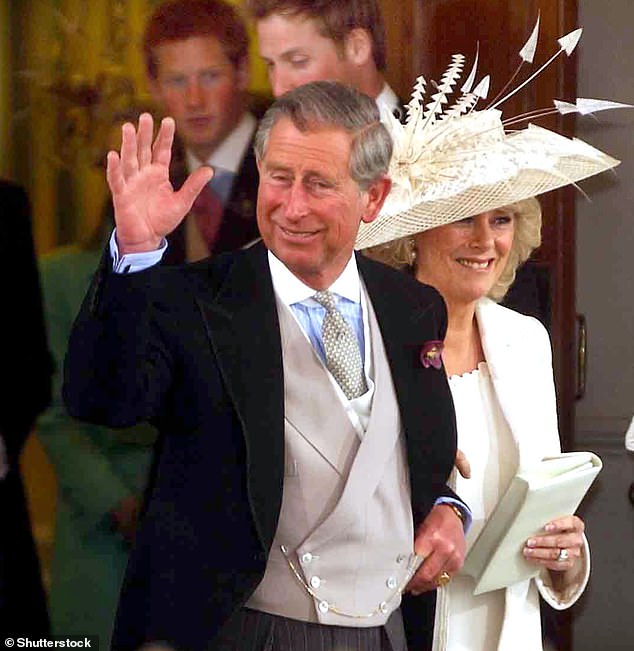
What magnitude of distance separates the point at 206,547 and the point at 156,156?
56cm

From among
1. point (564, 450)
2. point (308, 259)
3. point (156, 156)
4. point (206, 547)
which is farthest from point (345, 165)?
point (564, 450)

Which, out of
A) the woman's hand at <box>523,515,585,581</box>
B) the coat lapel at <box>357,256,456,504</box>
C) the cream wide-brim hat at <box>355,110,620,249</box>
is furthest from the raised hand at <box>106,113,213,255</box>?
the woman's hand at <box>523,515,585,581</box>

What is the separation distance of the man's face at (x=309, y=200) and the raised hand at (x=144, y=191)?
191 millimetres

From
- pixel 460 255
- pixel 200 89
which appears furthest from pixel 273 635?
pixel 200 89

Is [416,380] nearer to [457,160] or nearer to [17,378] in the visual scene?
[457,160]

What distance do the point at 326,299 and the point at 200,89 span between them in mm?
566

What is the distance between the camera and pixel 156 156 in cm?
161

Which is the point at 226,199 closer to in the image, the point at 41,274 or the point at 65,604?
the point at 41,274

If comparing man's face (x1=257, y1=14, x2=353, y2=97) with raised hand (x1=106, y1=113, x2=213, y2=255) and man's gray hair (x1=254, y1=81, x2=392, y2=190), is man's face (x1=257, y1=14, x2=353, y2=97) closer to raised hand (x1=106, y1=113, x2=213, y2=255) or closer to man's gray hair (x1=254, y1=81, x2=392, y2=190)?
man's gray hair (x1=254, y1=81, x2=392, y2=190)

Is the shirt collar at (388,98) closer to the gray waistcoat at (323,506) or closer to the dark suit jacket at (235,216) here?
the dark suit jacket at (235,216)

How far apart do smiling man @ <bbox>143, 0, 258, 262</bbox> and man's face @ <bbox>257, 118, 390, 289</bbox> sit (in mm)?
397

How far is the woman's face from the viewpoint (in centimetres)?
213

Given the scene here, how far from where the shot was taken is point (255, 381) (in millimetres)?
1721

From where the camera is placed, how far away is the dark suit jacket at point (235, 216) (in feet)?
7.16
